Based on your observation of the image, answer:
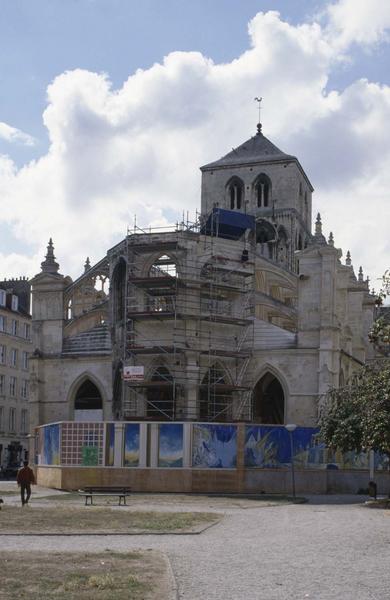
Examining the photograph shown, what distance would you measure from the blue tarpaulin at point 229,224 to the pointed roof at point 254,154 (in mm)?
22653

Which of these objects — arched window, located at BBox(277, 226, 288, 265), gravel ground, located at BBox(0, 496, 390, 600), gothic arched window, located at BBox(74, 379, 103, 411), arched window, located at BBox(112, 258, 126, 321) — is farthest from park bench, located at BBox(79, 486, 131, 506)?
arched window, located at BBox(277, 226, 288, 265)

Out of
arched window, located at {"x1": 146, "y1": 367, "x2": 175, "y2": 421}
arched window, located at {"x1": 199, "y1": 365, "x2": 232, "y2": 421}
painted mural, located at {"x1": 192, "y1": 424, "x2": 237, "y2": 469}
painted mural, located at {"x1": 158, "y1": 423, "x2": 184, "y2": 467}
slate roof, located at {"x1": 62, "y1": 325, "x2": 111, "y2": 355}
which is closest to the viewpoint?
painted mural, located at {"x1": 158, "y1": 423, "x2": 184, "y2": 467}

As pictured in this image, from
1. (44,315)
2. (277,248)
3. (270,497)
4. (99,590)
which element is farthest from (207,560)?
(277,248)

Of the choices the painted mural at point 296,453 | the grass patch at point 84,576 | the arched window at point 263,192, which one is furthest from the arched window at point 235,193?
the grass patch at point 84,576

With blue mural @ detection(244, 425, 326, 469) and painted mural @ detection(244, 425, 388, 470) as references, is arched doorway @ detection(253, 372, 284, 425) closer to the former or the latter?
painted mural @ detection(244, 425, 388, 470)

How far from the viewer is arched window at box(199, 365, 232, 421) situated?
149 ft

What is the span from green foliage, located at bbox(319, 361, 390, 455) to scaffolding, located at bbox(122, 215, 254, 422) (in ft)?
32.2

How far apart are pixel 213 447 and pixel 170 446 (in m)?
1.59

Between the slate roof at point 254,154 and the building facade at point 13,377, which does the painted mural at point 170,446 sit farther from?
the slate roof at point 254,154

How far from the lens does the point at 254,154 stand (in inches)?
2997

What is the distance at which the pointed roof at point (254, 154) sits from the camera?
7475cm

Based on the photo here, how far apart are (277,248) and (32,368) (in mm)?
28795

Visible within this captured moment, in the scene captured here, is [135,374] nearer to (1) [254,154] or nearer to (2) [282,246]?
(2) [282,246]

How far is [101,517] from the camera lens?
23.0 m
